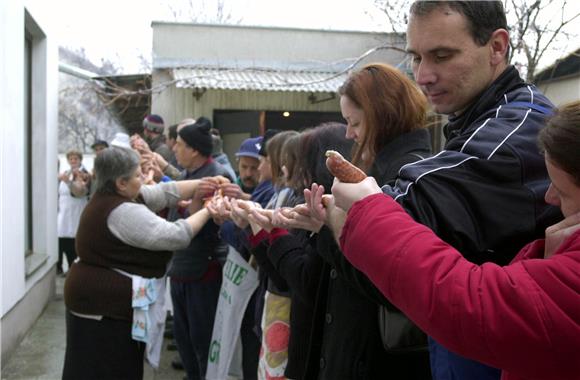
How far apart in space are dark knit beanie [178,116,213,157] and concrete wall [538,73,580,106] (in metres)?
4.02

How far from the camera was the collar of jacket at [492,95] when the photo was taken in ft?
5.17

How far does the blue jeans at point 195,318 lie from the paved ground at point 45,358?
708 mm

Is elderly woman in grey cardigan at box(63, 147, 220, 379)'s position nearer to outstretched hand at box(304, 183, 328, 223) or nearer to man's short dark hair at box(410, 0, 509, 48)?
outstretched hand at box(304, 183, 328, 223)

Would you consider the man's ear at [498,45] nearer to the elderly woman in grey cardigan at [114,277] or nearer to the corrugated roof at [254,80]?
the elderly woman in grey cardigan at [114,277]

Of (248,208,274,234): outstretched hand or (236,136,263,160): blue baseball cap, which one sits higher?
(236,136,263,160): blue baseball cap

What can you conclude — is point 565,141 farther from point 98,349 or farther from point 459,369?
point 98,349

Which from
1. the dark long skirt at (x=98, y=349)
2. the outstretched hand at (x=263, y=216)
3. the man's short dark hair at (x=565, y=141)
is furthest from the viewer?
the dark long skirt at (x=98, y=349)

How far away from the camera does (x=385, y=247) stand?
1136mm

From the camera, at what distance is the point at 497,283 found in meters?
1.06

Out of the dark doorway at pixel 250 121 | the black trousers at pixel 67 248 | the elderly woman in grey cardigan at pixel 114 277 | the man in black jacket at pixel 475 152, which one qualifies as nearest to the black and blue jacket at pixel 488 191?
the man in black jacket at pixel 475 152

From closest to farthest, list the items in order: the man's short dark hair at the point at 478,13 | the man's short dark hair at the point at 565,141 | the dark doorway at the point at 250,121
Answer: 1. the man's short dark hair at the point at 565,141
2. the man's short dark hair at the point at 478,13
3. the dark doorway at the point at 250,121

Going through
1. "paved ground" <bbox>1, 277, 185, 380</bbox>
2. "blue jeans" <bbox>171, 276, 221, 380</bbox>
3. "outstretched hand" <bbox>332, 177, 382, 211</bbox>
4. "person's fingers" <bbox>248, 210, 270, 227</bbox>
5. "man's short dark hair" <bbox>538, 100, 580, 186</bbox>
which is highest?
"man's short dark hair" <bbox>538, 100, 580, 186</bbox>

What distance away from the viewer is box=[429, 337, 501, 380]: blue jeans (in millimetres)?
1423

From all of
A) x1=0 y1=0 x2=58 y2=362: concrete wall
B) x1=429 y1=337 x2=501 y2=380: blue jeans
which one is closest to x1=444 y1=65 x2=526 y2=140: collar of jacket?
x1=429 y1=337 x2=501 y2=380: blue jeans
